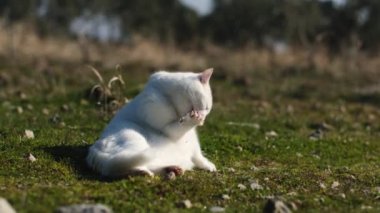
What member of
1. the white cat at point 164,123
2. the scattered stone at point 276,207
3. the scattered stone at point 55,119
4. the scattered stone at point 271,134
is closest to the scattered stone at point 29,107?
the scattered stone at point 55,119

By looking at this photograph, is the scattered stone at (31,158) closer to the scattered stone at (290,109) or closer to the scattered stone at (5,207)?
the scattered stone at (5,207)

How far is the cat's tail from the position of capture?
6.54m

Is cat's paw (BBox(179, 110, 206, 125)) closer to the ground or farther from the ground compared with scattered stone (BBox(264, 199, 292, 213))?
farther from the ground

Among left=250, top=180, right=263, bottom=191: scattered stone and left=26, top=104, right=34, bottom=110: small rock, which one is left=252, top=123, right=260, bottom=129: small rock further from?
left=250, top=180, right=263, bottom=191: scattered stone

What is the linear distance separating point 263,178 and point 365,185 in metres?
1.09

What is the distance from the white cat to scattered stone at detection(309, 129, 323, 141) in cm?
435

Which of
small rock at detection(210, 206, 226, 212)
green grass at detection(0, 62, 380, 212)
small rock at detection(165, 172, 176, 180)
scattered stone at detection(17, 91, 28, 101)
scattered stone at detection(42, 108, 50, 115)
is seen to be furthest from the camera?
scattered stone at detection(17, 91, 28, 101)

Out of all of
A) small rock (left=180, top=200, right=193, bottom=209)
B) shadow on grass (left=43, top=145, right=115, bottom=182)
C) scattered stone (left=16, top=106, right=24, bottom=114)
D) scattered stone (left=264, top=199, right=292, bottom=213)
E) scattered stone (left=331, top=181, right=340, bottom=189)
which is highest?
scattered stone (left=264, top=199, right=292, bottom=213)

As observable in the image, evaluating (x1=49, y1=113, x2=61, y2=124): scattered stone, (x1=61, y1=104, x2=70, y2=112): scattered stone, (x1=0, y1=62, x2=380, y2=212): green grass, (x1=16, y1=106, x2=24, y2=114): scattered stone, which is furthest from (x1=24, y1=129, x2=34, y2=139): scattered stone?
(x1=61, y1=104, x2=70, y2=112): scattered stone

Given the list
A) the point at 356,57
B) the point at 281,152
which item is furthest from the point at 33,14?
the point at 281,152

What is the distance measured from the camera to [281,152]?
33.4 feet

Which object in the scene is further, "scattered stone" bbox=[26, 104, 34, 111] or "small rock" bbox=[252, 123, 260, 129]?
"scattered stone" bbox=[26, 104, 34, 111]

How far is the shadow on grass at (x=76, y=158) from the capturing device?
717cm

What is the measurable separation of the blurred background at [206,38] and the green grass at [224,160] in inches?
151
